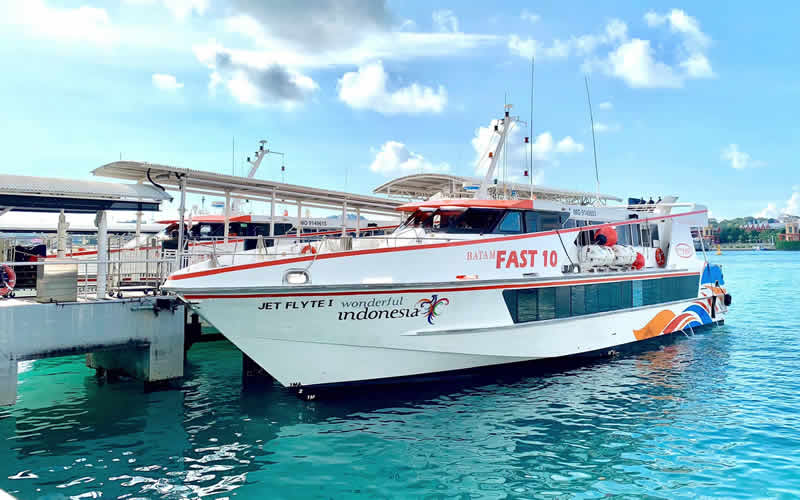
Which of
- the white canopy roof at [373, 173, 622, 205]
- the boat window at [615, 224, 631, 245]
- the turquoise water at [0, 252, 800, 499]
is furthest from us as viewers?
the white canopy roof at [373, 173, 622, 205]

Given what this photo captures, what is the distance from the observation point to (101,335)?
33.3 ft

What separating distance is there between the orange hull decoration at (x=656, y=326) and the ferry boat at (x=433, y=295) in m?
0.24

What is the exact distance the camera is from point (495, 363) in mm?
10938

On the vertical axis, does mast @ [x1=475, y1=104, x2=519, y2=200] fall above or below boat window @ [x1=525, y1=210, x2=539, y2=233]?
above

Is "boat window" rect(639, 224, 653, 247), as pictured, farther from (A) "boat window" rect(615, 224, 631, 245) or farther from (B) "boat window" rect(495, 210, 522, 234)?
(B) "boat window" rect(495, 210, 522, 234)

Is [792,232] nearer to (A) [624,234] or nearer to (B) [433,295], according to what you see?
(A) [624,234]

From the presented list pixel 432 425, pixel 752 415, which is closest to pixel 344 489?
pixel 432 425

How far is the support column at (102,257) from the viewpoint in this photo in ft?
35.9

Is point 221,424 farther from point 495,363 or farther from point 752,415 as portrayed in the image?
point 752,415

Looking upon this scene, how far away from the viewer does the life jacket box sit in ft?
32.6

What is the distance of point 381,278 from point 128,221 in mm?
31180

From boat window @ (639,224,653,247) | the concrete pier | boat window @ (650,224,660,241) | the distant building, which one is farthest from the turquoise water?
the distant building

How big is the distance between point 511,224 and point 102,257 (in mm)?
9290

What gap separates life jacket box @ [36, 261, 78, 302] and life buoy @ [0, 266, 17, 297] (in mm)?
1057
